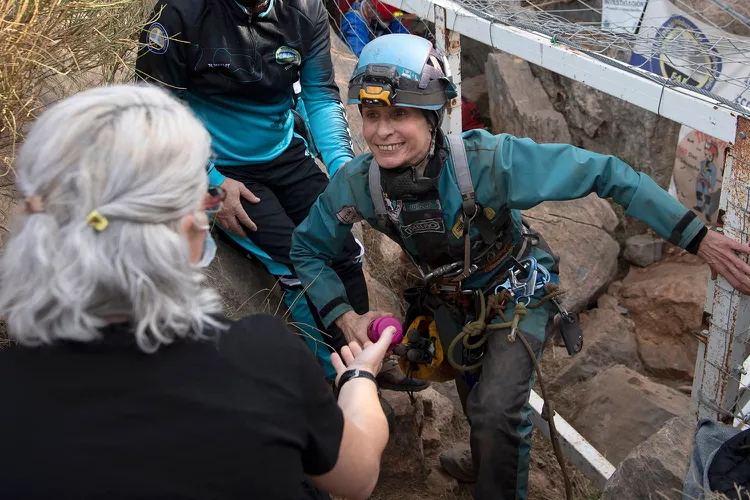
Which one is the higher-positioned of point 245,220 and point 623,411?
point 245,220

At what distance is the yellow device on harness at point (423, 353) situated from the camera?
3.43m

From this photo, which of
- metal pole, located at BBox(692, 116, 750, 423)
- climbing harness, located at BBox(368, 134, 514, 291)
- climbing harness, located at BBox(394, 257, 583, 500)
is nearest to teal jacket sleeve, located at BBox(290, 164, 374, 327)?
climbing harness, located at BBox(368, 134, 514, 291)

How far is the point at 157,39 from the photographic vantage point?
3.43 metres

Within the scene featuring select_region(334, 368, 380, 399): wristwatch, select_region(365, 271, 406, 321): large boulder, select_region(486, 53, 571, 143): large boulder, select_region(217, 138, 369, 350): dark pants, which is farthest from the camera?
select_region(486, 53, 571, 143): large boulder

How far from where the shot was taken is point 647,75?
9.87 ft

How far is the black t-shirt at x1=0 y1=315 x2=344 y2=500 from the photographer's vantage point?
143cm

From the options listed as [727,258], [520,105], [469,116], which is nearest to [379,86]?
[727,258]

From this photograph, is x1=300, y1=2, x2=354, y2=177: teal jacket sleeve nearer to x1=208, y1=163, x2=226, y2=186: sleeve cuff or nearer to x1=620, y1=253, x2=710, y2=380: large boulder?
x1=208, y1=163, x2=226, y2=186: sleeve cuff

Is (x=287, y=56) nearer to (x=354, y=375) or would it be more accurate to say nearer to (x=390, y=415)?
(x=390, y=415)

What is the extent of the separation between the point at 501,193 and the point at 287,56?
1.45m

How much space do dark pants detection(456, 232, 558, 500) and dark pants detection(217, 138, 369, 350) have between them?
84 centimetres

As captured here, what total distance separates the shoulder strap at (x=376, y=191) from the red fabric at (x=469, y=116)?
528 centimetres

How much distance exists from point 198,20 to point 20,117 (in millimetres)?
1081

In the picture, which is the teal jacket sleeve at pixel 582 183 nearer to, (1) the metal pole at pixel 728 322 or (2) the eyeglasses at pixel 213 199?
(1) the metal pole at pixel 728 322
